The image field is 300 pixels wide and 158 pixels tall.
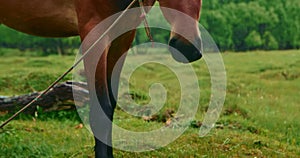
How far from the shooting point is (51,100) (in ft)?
27.6

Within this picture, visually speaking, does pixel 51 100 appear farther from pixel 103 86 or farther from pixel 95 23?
pixel 95 23

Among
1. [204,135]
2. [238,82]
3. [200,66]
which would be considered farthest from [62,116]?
[200,66]

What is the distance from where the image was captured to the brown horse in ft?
11.4

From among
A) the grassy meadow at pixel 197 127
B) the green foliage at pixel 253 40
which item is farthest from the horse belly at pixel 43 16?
the green foliage at pixel 253 40

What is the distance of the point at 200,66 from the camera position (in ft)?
64.6

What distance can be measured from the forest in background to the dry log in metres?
39.1

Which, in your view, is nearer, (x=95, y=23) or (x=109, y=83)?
(x=95, y=23)

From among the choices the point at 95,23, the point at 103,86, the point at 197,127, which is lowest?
the point at 197,127

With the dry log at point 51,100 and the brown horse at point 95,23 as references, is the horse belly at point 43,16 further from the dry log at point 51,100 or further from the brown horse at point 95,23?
the dry log at point 51,100

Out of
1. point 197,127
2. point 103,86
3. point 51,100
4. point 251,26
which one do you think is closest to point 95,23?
point 103,86

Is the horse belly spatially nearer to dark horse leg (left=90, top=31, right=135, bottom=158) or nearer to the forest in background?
dark horse leg (left=90, top=31, right=135, bottom=158)

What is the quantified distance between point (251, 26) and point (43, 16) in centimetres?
4995

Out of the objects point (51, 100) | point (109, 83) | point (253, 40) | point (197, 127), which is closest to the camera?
point (109, 83)

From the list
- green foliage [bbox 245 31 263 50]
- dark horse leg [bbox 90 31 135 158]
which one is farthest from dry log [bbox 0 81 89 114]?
green foliage [bbox 245 31 263 50]
